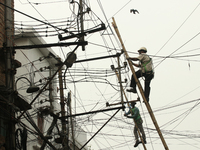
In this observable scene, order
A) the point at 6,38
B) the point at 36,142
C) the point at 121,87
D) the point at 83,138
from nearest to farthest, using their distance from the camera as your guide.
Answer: the point at 6,38 → the point at 121,87 → the point at 36,142 → the point at 83,138

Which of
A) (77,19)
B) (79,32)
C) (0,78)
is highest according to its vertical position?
(77,19)

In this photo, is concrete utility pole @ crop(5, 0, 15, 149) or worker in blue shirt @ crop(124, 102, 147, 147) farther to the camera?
worker in blue shirt @ crop(124, 102, 147, 147)

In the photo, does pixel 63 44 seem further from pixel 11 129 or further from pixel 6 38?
pixel 11 129

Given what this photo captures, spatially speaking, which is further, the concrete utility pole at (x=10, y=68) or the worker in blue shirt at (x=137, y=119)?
the worker in blue shirt at (x=137, y=119)

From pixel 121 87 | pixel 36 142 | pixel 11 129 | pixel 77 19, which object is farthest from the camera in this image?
pixel 36 142

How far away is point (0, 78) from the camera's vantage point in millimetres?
9523

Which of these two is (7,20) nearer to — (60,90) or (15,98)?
(15,98)

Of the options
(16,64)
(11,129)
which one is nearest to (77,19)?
(16,64)

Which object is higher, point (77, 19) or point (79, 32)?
point (77, 19)

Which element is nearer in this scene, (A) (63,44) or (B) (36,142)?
(A) (63,44)

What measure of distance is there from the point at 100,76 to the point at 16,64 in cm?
486

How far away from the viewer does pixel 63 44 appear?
9.54 metres

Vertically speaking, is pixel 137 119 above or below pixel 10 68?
below

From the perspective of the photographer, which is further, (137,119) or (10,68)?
(137,119)
